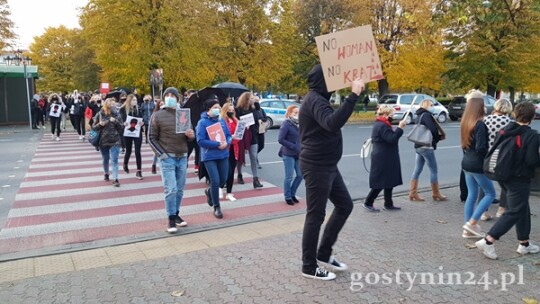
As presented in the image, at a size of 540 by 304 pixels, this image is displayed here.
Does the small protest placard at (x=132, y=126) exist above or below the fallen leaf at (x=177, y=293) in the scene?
above

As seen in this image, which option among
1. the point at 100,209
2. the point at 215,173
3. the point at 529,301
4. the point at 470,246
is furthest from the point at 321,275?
the point at 100,209

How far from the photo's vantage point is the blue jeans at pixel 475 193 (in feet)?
18.3

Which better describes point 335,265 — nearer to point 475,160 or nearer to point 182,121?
point 475,160

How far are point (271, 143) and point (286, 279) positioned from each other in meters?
12.0

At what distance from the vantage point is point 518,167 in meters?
4.74

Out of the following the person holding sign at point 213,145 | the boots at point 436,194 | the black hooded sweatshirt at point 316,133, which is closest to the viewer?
the black hooded sweatshirt at point 316,133

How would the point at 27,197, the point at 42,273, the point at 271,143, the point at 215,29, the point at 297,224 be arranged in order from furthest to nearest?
the point at 215,29 → the point at 271,143 → the point at 27,197 → the point at 297,224 → the point at 42,273

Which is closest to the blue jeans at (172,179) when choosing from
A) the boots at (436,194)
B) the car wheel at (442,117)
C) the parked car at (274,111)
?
the boots at (436,194)

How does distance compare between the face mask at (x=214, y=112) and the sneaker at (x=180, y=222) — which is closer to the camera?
the sneaker at (x=180, y=222)

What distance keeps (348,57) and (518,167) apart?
227 cm

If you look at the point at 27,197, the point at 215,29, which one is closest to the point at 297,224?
the point at 27,197

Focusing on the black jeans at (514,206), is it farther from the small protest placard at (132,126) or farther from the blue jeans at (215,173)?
the small protest placard at (132,126)

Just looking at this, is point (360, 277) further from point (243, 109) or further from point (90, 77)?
point (90, 77)

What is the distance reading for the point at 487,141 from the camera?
555 cm
